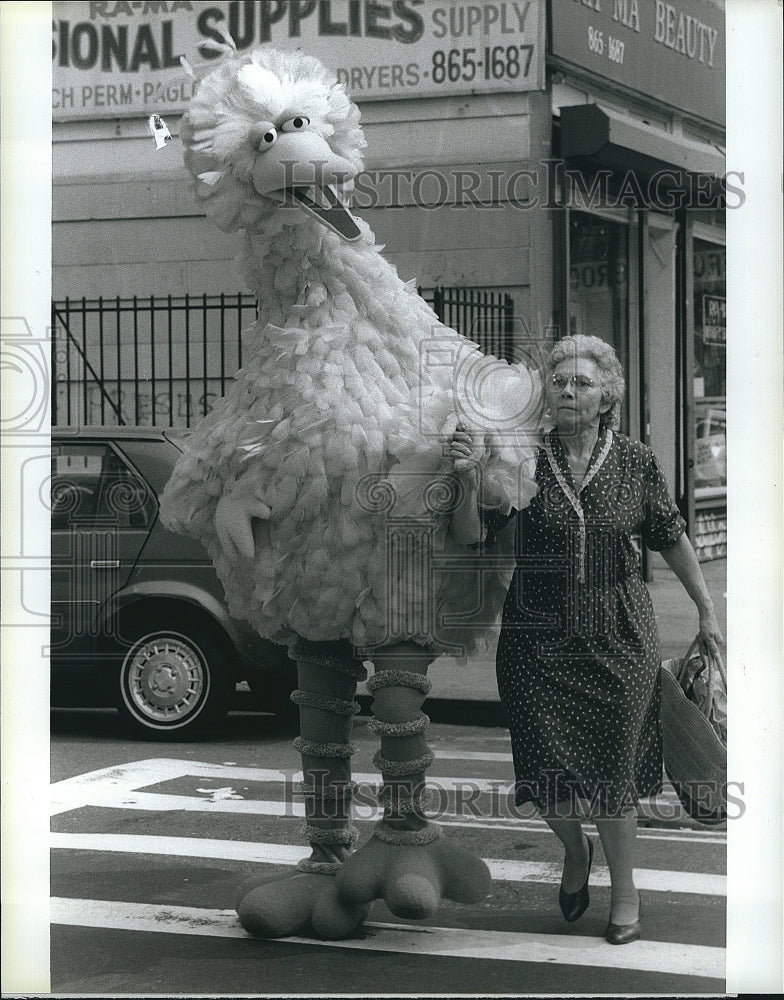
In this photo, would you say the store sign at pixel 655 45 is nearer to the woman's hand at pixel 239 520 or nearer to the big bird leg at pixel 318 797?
the woman's hand at pixel 239 520

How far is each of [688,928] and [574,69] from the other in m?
3.14

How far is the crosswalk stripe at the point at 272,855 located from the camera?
3682mm

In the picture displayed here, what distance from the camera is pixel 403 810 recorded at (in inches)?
135

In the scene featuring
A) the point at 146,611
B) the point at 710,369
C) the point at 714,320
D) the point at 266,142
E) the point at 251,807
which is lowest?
the point at 251,807

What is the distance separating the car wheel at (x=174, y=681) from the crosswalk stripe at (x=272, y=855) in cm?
128

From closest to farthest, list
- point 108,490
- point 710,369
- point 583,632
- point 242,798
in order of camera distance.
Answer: point 583,632, point 242,798, point 710,369, point 108,490

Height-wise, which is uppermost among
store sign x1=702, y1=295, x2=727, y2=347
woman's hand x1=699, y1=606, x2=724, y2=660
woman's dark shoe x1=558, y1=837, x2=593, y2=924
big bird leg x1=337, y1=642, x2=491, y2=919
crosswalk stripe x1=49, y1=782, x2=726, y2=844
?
store sign x1=702, y1=295, x2=727, y2=347

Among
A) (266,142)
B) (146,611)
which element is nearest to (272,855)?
(146,611)

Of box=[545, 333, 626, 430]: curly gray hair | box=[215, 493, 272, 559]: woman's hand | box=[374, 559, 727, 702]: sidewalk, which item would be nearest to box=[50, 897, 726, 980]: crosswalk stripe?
box=[374, 559, 727, 702]: sidewalk

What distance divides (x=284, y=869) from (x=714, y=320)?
202cm

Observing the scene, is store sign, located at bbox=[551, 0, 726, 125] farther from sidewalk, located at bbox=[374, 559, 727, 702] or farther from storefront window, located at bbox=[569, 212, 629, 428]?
sidewalk, located at bbox=[374, 559, 727, 702]

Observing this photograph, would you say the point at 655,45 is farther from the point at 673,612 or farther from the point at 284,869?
the point at 284,869

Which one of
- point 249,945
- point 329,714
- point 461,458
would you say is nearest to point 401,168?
point 461,458

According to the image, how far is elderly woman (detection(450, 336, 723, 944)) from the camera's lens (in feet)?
11.1
